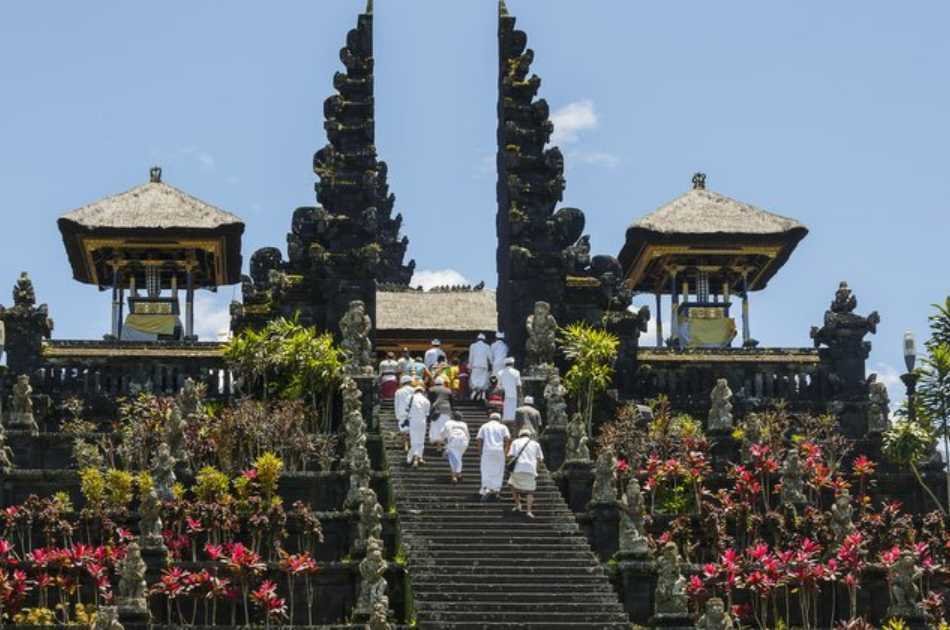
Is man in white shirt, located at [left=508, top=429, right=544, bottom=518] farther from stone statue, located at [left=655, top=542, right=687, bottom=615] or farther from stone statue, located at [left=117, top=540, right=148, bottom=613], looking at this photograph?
stone statue, located at [left=117, top=540, right=148, bottom=613]

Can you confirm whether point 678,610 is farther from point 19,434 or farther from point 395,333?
point 395,333

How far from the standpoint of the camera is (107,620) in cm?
3020

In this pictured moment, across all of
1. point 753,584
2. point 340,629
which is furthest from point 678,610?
point 340,629

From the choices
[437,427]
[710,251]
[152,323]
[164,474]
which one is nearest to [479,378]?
[437,427]

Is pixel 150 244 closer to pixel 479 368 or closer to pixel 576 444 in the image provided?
pixel 479 368

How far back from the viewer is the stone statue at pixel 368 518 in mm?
33750

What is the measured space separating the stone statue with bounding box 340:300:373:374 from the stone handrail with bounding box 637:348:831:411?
527 cm

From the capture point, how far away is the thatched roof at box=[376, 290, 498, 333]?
53.1 m

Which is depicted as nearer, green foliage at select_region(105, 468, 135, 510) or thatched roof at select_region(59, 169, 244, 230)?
green foliage at select_region(105, 468, 135, 510)

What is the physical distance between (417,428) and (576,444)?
2.30 meters

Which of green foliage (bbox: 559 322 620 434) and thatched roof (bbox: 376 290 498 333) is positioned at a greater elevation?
thatched roof (bbox: 376 290 498 333)

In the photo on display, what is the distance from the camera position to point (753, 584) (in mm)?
34000

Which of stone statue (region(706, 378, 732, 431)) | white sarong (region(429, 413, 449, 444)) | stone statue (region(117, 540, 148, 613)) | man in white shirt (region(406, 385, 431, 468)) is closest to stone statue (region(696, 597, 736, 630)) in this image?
man in white shirt (region(406, 385, 431, 468))

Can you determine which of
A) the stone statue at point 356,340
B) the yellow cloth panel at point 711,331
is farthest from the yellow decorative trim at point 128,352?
the yellow cloth panel at point 711,331
